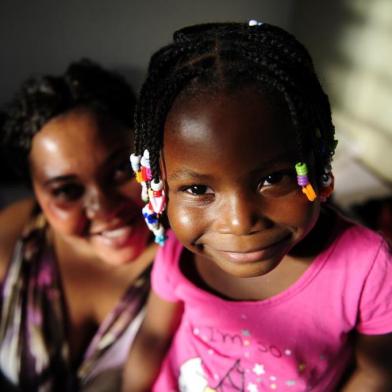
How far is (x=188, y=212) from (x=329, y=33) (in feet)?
4.56

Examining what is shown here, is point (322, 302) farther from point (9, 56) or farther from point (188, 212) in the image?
point (9, 56)

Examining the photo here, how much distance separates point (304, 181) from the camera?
2.06 ft

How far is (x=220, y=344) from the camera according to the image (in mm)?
882

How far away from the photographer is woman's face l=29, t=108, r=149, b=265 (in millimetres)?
1078

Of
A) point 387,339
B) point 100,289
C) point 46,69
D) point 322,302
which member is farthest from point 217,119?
point 46,69

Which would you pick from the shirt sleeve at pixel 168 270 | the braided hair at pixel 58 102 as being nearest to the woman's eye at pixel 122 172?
the braided hair at pixel 58 102

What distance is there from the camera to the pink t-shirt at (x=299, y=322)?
2.53 ft

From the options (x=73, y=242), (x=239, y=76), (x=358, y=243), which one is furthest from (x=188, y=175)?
(x=73, y=242)

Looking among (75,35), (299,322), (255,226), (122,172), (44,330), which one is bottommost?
(44,330)

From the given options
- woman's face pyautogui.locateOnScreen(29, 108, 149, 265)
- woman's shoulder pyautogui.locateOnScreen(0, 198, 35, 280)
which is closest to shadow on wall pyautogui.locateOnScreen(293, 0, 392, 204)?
woman's face pyautogui.locateOnScreen(29, 108, 149, 265)

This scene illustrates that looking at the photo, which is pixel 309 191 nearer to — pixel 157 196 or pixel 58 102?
pixel 157 196

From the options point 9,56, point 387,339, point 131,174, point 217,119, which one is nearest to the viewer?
point 217,119

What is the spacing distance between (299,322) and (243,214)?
0.29 meters

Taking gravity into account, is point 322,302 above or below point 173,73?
below
